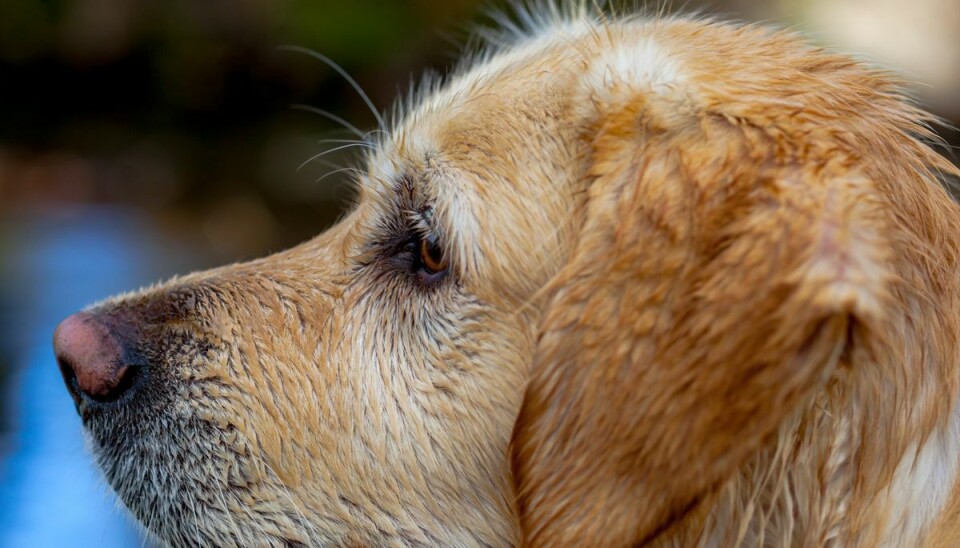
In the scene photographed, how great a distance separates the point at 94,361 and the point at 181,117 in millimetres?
9937

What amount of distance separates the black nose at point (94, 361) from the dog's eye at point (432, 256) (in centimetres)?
82

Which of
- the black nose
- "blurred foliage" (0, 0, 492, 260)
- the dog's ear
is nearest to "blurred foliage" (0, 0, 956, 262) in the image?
"blurred foliage" (0, 0, 492, 260)

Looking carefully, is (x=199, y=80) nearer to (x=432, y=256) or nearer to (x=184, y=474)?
(x=184, y=474)

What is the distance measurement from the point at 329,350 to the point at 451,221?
1.56 ft

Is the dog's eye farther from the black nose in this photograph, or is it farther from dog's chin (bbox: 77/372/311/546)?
the black nose

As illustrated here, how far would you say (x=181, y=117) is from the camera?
12094mm

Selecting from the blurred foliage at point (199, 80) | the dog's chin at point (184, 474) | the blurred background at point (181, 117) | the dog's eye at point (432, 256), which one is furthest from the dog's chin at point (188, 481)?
the blurred foliage at point (199, 80)

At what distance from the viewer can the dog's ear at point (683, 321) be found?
188cm

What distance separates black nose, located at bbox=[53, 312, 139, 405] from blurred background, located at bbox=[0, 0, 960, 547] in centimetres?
191

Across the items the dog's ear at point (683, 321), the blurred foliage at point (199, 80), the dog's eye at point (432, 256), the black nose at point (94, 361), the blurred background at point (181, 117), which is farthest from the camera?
the blurred foliage at point (199, 80)

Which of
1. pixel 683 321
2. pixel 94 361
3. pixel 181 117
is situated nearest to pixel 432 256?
pixel 683 321

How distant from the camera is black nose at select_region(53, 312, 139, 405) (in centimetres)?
270

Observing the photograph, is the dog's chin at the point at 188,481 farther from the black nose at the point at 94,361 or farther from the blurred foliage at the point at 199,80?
the blurred foliage at the point at 199,80

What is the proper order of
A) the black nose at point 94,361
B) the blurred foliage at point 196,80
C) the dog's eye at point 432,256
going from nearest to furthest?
the dog's eye at point 432,256 → the black nose at point 94,361 → the blurred foliage at point 196,80
